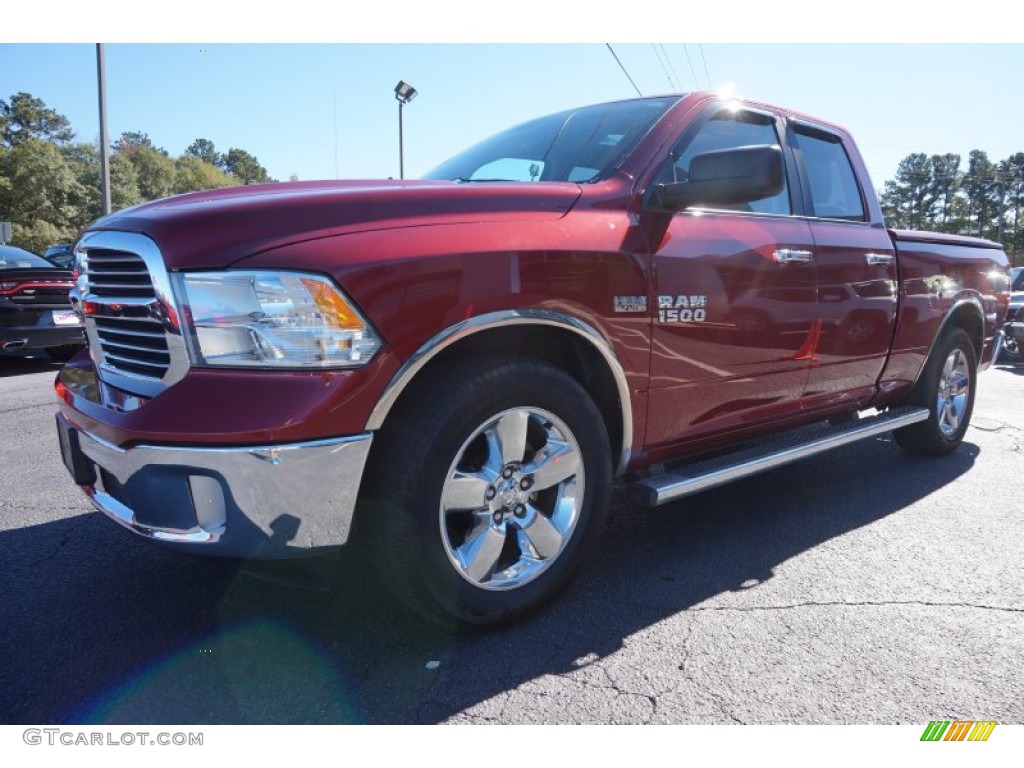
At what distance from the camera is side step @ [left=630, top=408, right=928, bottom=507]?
8.86 feet

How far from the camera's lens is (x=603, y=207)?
2.56m

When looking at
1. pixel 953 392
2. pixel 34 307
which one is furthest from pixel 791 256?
pixel 34 307

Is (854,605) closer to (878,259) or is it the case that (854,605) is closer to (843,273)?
(843,273)

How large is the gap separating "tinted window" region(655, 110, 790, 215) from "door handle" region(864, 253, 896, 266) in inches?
24.1

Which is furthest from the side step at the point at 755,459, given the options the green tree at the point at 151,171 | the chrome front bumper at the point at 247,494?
the green tree at the point at 151,171

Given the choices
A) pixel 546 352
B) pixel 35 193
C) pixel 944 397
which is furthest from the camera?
pixel 35 193

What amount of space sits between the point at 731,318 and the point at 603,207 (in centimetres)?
73

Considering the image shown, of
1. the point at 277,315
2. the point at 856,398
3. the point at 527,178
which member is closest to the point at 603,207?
the point at 527,178

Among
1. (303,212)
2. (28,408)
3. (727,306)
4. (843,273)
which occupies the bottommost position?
(28,408)

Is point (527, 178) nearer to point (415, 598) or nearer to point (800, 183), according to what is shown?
point (800, 183)

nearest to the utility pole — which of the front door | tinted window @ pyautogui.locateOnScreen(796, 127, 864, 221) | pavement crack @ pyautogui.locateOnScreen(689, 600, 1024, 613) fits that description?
tinted window @ pyautogui.locateOnScreen(796, 127, 864, 221)

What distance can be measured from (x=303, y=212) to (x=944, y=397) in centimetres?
437

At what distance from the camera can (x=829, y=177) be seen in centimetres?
392

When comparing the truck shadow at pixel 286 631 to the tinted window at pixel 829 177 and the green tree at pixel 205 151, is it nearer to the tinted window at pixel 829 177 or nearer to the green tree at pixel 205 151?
the tinted window at pixel 829 177
